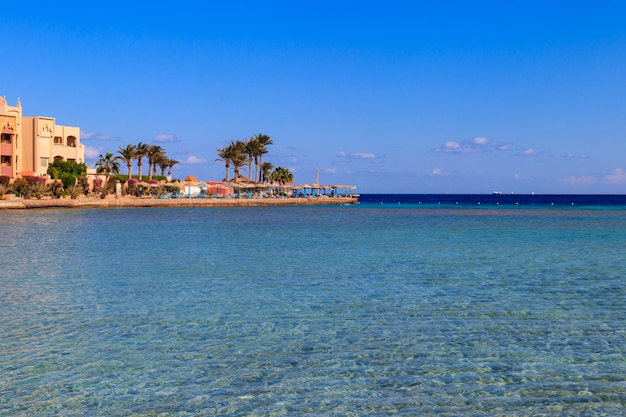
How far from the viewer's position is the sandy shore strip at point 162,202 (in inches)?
2820

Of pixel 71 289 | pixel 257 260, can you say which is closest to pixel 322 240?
pixel 257 260

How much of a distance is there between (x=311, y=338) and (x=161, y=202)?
3221 inches

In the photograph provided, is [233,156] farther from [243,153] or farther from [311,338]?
[311,338]

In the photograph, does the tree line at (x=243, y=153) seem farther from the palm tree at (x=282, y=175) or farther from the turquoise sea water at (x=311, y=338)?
the turquoise sea water at (x=311, y=338)

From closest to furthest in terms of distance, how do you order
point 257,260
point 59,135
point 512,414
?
point 512,414
point 257,260
point 59,135

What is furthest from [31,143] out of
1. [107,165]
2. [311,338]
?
[311,338]

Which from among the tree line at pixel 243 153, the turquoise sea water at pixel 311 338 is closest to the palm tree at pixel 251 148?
the tree line at pixel 243 153

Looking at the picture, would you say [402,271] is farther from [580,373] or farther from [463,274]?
[580,373]

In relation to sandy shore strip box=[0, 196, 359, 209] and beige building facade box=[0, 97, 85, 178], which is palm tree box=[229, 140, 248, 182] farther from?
beige building facade box=[0, 97, 85, 178]

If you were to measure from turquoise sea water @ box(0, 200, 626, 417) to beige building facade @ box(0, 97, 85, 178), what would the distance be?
6342 centimetres

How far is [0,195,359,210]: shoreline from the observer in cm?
7119

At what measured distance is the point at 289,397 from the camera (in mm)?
8188

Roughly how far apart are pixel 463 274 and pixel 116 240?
66.6ft

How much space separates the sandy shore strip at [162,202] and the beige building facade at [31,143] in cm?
944
